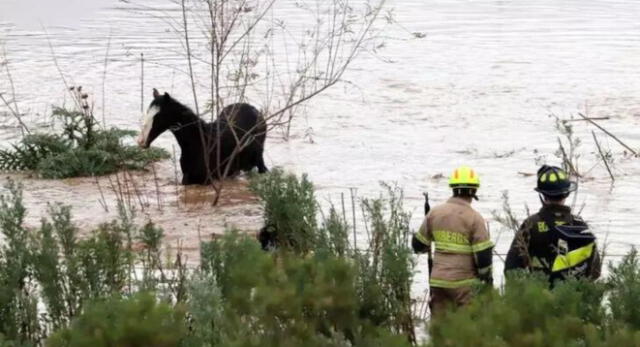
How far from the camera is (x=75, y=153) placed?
639 inches

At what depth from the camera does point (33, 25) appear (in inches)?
1252

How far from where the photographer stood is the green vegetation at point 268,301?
4.52 metres

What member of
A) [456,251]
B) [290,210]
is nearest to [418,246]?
[456,251]

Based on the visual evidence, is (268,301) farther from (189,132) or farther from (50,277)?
(189,132)

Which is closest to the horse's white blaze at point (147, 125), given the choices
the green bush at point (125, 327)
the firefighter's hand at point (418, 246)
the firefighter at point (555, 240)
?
the firefighter's hand at point (418, 246)

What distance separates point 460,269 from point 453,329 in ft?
14.1

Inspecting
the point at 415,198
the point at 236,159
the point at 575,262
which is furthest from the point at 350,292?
the point at 236,159

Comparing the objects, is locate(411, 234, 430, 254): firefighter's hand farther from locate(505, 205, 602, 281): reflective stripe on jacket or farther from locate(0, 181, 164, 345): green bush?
locate(0, 181, 164, 345): green bush

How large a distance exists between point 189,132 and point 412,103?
6460 millimetres

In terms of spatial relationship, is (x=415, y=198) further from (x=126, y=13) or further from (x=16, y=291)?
(x=126, y=13)

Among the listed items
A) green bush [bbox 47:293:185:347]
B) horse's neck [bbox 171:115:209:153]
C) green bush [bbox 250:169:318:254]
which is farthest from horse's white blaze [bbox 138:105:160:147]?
green bush [bbox 47:293:185:347]

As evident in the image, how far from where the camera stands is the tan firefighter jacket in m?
8.38

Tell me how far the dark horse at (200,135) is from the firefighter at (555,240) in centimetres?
751

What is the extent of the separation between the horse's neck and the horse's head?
0.11 m
